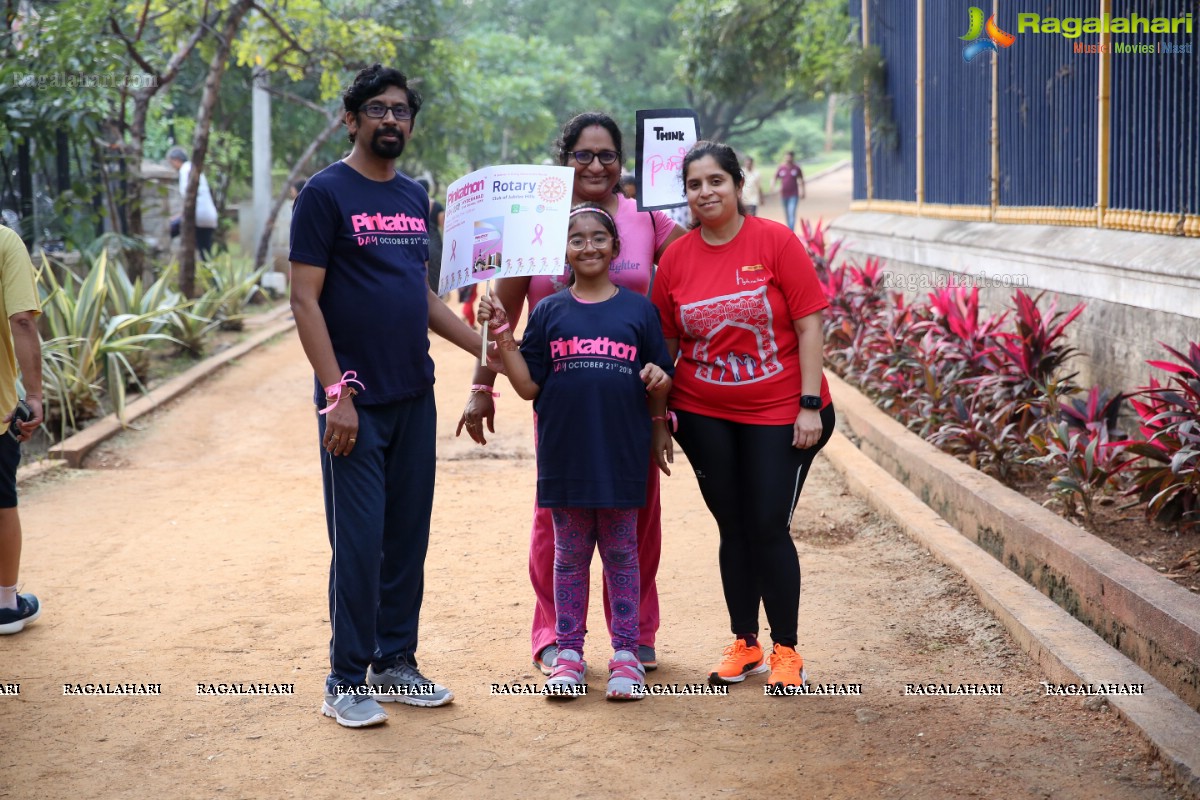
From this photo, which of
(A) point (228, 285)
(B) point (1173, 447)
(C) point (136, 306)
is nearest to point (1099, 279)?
(B) point (1173, 447)

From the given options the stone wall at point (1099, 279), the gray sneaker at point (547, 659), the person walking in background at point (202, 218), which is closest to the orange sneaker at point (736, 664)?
the gray sneaker at point (547, 659)

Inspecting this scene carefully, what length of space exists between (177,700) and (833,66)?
11290mm

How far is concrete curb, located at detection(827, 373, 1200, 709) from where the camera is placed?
13.6 ft

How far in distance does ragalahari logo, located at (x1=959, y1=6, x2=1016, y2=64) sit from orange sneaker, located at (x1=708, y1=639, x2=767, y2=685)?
20.1ft

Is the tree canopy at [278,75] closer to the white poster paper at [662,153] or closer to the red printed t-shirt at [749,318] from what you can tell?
the white poster paper at [662,153]

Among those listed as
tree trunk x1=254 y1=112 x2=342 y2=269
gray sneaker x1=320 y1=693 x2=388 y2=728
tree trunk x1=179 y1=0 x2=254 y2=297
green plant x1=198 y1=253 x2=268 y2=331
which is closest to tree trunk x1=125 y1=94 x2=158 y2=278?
tree trunk x1=179 y1=0 x2=254 y2=297

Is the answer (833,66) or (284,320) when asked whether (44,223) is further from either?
(833,66)

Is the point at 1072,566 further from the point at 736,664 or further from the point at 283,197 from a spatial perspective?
the point at 283,197

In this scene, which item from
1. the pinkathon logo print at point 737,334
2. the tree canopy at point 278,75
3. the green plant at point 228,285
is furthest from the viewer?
the green plant at point 228,285

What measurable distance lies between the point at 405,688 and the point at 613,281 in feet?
5.00

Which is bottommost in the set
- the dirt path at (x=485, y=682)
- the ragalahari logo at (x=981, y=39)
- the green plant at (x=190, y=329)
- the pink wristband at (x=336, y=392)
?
the dirt path at (x=485, y=682)

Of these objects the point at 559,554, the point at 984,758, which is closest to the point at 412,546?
the point at 559,554

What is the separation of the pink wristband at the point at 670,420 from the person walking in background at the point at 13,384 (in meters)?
2.37

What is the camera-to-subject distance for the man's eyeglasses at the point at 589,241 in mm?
4203
